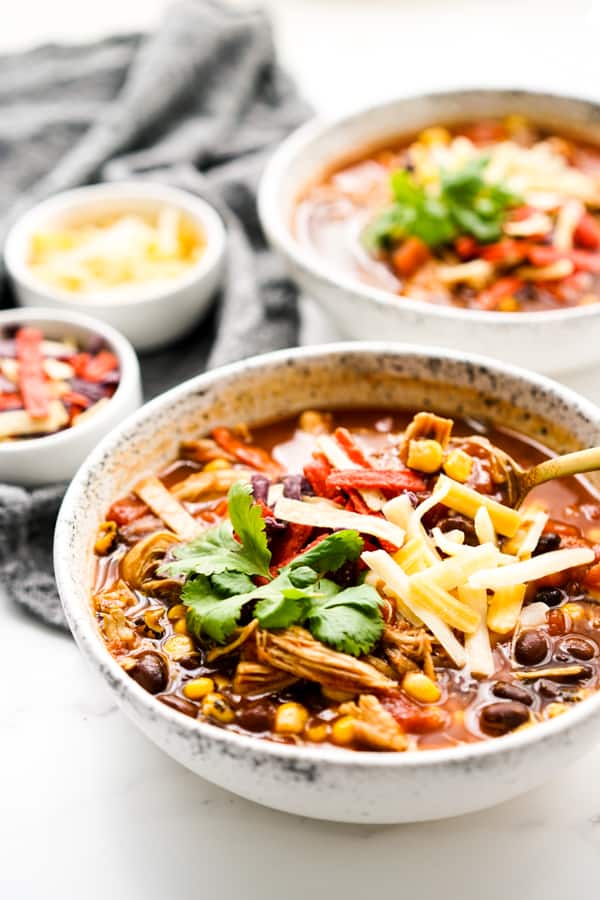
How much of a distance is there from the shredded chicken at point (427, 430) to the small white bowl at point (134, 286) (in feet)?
4.47

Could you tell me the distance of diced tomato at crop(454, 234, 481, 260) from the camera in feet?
12.4

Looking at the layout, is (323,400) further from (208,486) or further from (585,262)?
(585,262)

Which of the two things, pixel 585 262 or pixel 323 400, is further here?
pixel 585 262

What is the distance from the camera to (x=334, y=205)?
4.17 m

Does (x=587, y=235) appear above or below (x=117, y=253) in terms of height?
above

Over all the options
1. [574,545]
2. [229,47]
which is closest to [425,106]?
[229,47]

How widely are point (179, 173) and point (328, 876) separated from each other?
2.96 metres

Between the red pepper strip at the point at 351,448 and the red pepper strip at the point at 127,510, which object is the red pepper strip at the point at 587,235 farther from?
the red pepper strip at the point at 127,510

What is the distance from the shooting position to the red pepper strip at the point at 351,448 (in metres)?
2.73

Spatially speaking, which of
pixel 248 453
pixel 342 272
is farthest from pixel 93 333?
pixel 248 453

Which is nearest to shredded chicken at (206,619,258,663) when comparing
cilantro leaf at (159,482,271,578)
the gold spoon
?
cilantro leaf at (159,482,271,578)

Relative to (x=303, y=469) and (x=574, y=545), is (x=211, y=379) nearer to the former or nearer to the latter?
(x=303, y=469)

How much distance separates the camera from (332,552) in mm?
2375

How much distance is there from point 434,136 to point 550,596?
8.10ft
